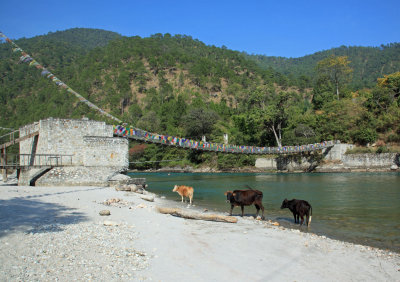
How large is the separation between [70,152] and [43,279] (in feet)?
45.1

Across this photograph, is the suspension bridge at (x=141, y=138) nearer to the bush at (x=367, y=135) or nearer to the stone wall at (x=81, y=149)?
the stone wall at (x=81, y=149)

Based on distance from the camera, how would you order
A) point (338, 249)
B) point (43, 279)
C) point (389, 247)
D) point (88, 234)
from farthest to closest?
1. point (389, 247)
2. point (338, 249)
3. point (88, 234)
4. point (43, 279)

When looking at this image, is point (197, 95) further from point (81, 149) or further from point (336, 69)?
point (81, 149)

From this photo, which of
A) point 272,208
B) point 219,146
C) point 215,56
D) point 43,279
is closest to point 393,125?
point 219,146

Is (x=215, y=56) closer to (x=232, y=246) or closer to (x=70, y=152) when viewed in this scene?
(x=70, y=152)

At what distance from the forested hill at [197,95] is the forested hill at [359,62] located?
1464 mm

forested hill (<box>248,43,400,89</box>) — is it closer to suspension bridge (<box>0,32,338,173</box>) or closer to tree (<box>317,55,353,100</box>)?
tree (<box>317,55,353,100</box>)

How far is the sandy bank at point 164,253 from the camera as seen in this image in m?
3.81

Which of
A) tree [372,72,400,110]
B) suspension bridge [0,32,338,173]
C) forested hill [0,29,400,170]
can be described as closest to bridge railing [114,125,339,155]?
suspension bridge [0,32,338,173]

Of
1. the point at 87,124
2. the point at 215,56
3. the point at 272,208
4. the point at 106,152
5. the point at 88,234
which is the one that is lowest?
the point at 272,208

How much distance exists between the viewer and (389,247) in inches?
240

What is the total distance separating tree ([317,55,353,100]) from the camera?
5545 cm

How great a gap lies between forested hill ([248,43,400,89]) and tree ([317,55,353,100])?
2123 cm

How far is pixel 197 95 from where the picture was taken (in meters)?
82.5
